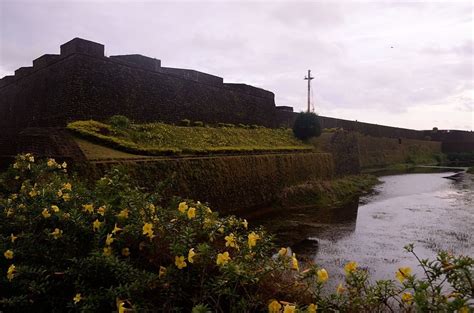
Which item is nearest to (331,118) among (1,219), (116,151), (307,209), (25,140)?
(307,209)

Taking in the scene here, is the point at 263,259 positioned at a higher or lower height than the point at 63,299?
higher

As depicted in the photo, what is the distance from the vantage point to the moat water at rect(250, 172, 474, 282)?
273 inches

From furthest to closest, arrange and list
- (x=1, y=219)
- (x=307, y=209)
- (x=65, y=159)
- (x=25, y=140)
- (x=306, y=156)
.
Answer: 1. (x=306, y=156)
2. (x=307, y=209)
3. (x=25, y=140)
4. (x=65, y=159)
5. (x=1, y=219)

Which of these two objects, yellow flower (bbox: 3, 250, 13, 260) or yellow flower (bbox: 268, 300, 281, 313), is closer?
yellow flower (bbox: 268, 300, 281, 313)

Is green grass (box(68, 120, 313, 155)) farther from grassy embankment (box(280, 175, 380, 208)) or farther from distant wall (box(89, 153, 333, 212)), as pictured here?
grassy embankment (box(280, 175, 380, 208))

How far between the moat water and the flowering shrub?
212cm

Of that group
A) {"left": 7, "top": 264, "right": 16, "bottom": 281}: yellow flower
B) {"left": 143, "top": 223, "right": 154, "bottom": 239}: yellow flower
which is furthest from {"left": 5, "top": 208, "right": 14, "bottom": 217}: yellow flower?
{"left": 143, "top": 223, "right": 154, "bottom": 239}: yellow flower

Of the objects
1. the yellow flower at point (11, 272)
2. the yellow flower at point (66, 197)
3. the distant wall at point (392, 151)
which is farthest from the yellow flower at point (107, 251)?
the distant wall at point (392, 151)

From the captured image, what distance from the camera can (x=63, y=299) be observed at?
261 centimetres

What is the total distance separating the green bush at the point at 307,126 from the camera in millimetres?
19906

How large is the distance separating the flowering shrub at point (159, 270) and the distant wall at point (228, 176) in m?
3.98

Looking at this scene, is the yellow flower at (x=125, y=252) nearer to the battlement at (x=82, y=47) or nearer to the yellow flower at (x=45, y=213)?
the yellow flower at (x=45, y=213)

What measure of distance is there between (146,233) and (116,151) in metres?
7.12

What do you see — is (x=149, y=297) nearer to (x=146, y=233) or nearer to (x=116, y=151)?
(x=146, y=233)
